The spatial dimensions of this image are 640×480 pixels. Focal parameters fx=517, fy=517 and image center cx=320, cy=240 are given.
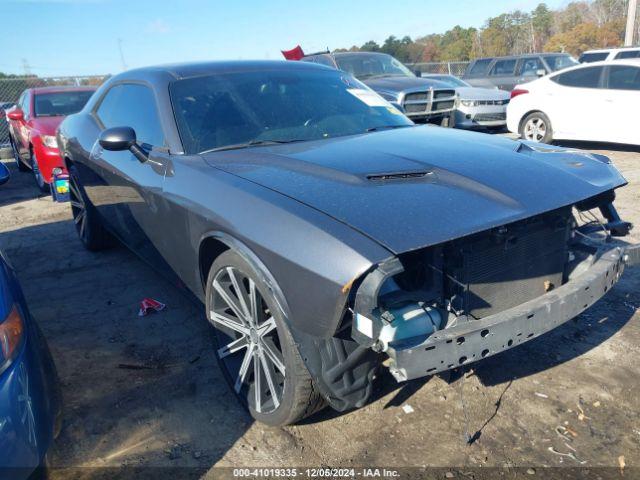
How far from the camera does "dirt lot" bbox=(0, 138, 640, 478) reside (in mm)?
2307

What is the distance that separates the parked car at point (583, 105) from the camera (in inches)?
322

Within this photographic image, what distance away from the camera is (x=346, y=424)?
2.50 meters

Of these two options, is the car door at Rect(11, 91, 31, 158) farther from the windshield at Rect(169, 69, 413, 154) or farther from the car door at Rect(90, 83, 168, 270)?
the windshield at Rect(169, 69, 413, 154)

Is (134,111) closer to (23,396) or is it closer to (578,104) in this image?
(23,396)

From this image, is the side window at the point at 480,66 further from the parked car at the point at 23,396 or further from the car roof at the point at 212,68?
the parked car at the point at 23,396

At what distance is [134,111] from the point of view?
3604mm

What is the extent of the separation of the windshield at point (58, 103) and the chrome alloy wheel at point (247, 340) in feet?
22.1

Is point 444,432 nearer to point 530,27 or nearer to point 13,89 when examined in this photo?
point 13,89

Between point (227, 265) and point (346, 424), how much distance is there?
3.14ft

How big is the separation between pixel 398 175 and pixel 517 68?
1388 centimetres

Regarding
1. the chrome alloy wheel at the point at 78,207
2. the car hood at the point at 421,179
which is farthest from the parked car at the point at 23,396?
the chrome alloy wheel at the point at 78,207

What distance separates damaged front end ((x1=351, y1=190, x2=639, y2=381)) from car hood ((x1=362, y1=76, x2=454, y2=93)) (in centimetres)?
716

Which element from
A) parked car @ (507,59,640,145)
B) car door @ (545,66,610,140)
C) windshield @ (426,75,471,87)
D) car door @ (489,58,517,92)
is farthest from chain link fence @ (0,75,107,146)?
car door @ (545,66,610,140)

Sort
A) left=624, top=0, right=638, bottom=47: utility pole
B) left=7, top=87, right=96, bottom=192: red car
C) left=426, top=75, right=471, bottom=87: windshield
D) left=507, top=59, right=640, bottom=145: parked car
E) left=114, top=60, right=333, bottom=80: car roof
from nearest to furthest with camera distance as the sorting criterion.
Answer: left=114, top=60, right=333, bottom=80: car roof, left=7, top=87, right=96, bottom=192: red car, left=507, top=59, right=640, bottom=145: parked car, left=426, top=75, right=471, bottom=87: windshield, left=624, top=0, right=638, bottom=47: utility pole
